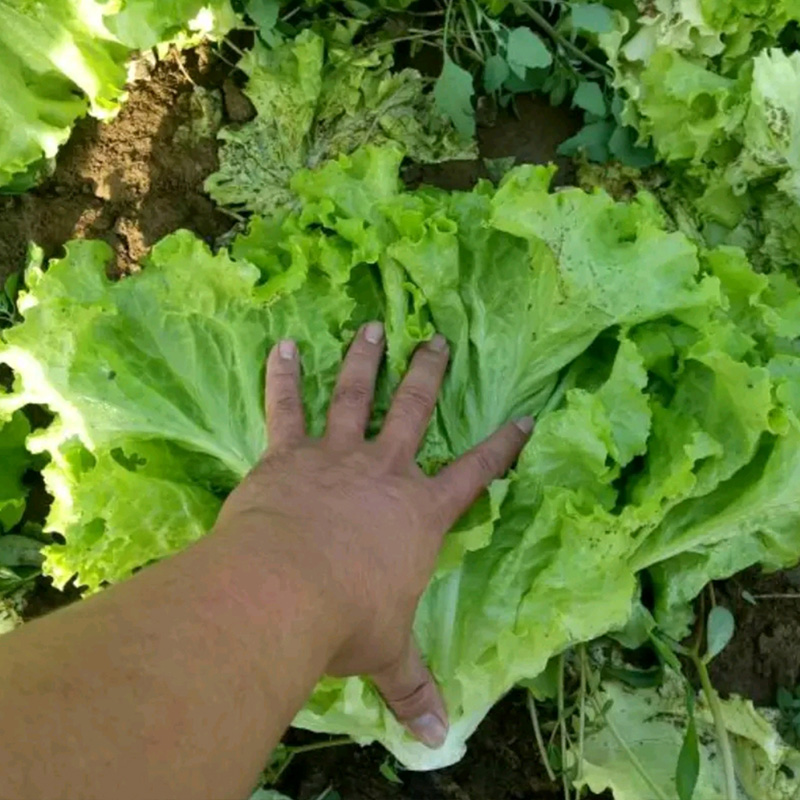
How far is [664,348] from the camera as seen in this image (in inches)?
70.2

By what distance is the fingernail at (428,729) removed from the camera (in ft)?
6.13

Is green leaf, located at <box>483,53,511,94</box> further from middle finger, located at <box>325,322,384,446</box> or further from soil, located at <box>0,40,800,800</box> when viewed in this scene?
middle finger, located at <box>325,322,384,446</box>

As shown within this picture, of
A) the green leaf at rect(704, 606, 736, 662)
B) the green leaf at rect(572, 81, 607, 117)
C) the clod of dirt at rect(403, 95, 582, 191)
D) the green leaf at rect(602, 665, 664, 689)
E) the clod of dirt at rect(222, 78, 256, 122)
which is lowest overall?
the green leaf at rect(602, 665, 664, 689)

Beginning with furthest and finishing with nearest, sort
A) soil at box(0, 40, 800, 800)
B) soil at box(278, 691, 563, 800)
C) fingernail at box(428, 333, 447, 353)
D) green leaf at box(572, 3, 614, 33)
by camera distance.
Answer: soil at box(0, 40, 800, 800), soil at box(278, 691, 563, 800), green leaf at box(572, 3, 614, 33), fingernail at box(428, 333, 447, 353)

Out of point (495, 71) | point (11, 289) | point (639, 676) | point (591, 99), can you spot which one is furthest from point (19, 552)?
point (591, 99)

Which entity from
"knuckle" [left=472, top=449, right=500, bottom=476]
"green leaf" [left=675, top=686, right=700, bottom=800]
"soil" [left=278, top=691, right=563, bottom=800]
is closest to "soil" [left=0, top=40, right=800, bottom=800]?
"soil" [left=278, top=691, right=563, bottom=800]

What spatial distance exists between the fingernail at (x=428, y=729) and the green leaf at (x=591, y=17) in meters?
1.33

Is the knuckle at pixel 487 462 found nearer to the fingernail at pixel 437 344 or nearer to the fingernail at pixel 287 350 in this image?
the fingernail at pixel 437 344

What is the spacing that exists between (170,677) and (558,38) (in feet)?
5.45

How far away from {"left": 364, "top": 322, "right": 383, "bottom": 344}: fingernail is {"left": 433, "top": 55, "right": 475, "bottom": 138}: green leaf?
63 cm

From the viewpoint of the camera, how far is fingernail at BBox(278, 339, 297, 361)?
183 cm

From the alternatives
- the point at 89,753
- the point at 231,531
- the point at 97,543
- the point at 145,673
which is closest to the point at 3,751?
the point at 89,753

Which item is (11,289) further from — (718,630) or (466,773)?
(718,630)

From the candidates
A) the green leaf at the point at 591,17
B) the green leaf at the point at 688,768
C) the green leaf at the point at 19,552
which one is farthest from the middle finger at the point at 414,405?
the green leaf at the point at 19,552
